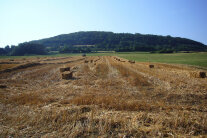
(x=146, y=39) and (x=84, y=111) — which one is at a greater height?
(x=146, y=39)

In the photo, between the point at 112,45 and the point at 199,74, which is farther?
the point at 112,45

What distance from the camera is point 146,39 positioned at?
7136 inches

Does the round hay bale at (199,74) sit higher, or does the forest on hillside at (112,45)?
the forest on hillside at (112,45)

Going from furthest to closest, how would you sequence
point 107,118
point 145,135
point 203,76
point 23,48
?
point 23,48 → point 203,76 → point 107,118 → point 145,135

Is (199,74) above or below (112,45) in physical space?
below

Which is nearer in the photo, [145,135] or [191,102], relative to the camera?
[145,135]

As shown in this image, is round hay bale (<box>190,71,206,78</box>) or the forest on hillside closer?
round hay bale (<box>190,71,206,78</box>)

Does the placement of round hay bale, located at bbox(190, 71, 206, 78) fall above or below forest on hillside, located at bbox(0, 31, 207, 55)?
below

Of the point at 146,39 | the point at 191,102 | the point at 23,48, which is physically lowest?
the point at 191,102

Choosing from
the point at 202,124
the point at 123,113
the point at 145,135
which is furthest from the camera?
the point at 123,113

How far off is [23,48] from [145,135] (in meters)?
129

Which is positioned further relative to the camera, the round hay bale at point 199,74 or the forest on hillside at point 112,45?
the forest on hillside at point 112,45

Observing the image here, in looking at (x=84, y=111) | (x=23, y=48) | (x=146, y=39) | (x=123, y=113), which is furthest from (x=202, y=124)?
(x=146, y=39)

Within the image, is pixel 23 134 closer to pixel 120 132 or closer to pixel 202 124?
pixel 120 132
